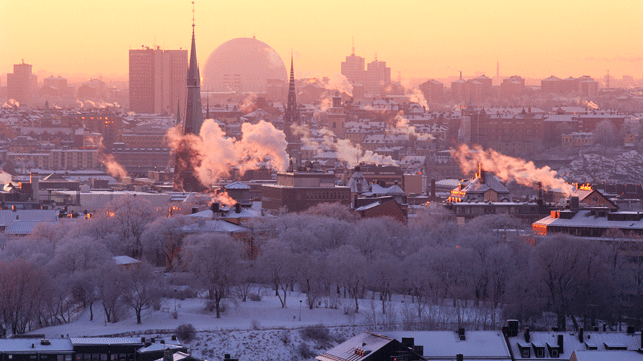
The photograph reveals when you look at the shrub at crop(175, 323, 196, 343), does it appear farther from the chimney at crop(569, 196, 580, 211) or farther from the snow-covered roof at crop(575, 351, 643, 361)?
the chimney at crop(569, 196, 580, 211)

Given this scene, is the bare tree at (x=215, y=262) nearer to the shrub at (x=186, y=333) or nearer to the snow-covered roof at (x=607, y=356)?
Answer: the shrub at (x=186, y=333)

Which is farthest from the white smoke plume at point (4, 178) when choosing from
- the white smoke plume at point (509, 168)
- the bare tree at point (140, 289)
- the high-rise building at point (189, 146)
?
the bare tree at point (140, 289)

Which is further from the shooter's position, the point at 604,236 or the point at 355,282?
the point at 604,236

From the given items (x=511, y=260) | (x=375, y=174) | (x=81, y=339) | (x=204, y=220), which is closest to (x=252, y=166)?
(x=375, y=174)

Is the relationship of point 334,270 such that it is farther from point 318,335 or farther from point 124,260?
point 124,260

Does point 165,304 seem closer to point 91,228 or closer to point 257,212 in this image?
point 91,228

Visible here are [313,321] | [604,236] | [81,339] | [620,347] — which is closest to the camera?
[620,347]

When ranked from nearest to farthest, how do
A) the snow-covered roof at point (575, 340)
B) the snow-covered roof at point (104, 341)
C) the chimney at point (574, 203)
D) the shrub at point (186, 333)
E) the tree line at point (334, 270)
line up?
the snow-covered roof at point (575, 340)
the snow-covered roof at point (104, 341)
the shrub at point (186, 333)
the tree line at point (334, 270)
the chimney at point (574, 203)
